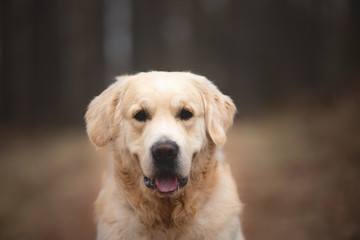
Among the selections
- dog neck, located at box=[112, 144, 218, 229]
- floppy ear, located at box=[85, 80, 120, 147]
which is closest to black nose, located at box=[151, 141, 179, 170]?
dog neck, located at box=[112, 144, 218, 229]

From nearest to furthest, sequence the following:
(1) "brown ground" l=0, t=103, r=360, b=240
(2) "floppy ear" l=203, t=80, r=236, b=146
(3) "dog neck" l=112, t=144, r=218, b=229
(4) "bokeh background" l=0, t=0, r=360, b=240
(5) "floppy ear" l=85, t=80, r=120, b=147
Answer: (3) "dog neck" l=112, t=144, r=218, b=229, (2) "floppy ear" l=203, t=80, r=236, b=146, (5) "floppy ear" l=85, t=80, r=120, b=147, (1) "brown ground" l=0, t=103, r=360, b=240, (4) "bokeh background" l=0, t=0, r=360, b=240

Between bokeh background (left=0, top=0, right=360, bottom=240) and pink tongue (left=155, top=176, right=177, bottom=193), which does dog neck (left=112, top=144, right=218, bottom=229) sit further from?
bokeh background (left=0, top=0, right=360, bottom=240)

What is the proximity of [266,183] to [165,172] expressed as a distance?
4876 mm

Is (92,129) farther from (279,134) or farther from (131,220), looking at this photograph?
(279,134)

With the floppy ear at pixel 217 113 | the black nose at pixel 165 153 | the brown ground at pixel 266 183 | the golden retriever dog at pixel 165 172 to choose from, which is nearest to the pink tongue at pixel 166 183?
the golden retriever dog at pixel 165 172

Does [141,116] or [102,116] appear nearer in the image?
[141,116]

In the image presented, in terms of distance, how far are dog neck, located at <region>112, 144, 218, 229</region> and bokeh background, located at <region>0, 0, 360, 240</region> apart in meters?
2.70

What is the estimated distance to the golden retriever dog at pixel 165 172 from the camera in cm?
288

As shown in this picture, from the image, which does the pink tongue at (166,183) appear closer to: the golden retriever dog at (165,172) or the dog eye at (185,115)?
the golden retriever dog at (165,172)

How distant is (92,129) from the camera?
131 inches

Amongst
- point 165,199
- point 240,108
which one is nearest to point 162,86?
point 165,199

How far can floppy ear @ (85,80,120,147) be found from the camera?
3.29 meters

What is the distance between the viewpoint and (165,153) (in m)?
2.69

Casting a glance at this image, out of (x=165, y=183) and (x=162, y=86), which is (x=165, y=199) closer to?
(x=165, y=183)
